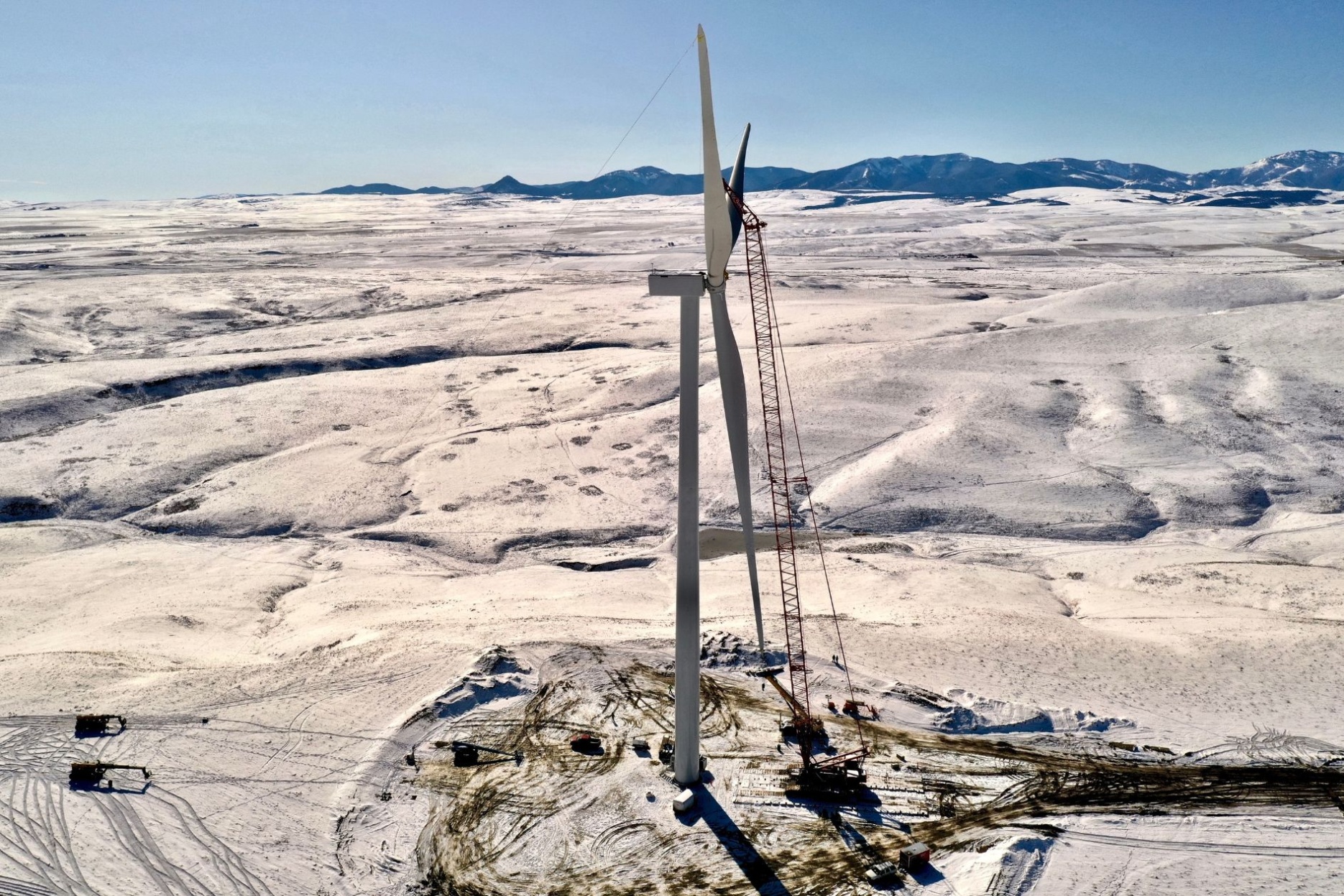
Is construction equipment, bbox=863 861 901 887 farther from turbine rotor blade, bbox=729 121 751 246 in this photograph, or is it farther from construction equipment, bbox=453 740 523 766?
turbine rotor blade, bbox=729 121 751 246

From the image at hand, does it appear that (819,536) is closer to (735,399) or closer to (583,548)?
(583,548)

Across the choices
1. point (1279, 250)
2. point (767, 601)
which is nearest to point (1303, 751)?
point (767, 601)

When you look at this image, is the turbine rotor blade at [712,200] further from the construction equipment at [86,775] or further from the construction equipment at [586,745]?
the construction equipment at [86,775]

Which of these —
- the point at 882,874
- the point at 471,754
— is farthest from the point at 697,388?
the point at 471,754

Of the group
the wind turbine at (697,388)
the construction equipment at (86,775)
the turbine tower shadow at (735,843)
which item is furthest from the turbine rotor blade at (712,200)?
the construction equipment at (86,775)

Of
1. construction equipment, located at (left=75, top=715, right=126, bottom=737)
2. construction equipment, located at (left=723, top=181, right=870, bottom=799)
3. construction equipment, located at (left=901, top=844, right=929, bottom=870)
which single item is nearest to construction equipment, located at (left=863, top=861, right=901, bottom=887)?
construction equipment, located at (left=901, top=844, right=929, bottom=870)

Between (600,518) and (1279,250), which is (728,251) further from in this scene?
(1279,250)
